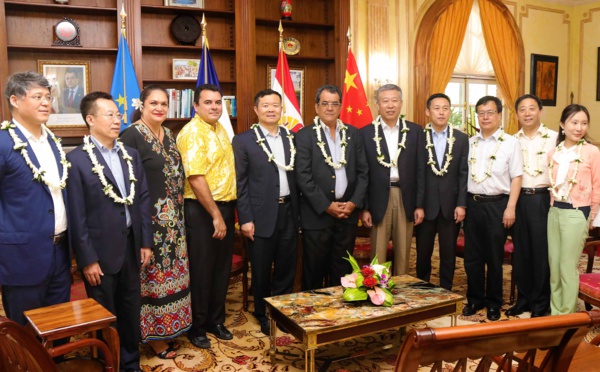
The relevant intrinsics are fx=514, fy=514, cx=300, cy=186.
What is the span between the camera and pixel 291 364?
117 inches

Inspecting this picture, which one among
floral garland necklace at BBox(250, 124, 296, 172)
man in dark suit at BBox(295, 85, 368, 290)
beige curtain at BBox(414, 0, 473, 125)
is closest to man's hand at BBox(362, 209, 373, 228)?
man in dark suit at BBox(295, 85, 368, 290)

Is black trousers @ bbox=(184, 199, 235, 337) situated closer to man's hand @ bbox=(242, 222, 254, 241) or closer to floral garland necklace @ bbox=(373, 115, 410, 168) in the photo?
man's hand @ bbox=(242, 222, 254, 241)

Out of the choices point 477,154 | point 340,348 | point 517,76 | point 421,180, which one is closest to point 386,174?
point 421,180

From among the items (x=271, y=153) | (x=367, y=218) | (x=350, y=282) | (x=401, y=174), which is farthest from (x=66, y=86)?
(x=350, y=282)

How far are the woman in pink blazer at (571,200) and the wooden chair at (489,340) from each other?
7.07ft

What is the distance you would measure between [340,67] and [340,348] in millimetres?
3661

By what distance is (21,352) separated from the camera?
1.54 metres

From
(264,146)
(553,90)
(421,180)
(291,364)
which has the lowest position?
(291,364)

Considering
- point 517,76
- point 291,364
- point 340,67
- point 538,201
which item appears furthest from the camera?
point 517,76

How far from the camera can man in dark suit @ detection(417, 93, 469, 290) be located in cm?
374

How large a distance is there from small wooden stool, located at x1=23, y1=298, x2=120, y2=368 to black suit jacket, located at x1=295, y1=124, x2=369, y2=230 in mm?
1616

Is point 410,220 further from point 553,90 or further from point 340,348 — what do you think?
point 553,90

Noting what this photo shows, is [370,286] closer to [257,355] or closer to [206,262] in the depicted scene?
[257,355]

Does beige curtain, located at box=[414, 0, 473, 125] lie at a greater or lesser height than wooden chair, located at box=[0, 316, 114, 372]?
greater
